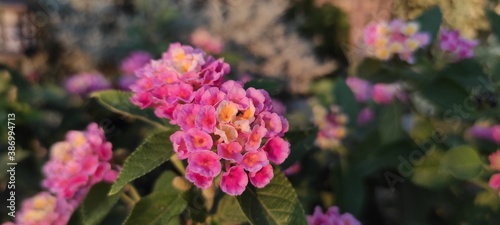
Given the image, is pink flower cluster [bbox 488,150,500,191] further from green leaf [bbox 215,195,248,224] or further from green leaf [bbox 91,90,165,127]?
green leaf [bbox 91,90,165,127]

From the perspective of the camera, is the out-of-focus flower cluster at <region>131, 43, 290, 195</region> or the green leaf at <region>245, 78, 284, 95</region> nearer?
the out-of-focus flower cluster at <region>131, 43, 290, 195</region>

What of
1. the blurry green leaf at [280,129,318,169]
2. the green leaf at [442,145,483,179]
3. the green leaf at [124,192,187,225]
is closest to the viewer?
the green leaf at [124,192,187,225]

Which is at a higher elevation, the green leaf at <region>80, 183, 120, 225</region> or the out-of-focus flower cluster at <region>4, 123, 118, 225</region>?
the out-of-focus flower cluster at <region>4, 123, 118, 225</region>

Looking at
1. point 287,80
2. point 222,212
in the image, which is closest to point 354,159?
point 222,212

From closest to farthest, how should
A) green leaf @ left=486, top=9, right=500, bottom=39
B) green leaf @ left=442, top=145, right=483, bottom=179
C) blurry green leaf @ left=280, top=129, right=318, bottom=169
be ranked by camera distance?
1. blurry green leaf @ left=280, top=129, right=318, bottom=169
2. green leaf @ left=442, top=145, right=483, bottom=179
3. green leaf @ left=486, top=9, right=500, bottom=39

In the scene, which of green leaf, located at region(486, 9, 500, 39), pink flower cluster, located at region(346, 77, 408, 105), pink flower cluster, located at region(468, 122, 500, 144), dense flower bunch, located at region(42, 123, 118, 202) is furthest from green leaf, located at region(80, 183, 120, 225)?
pink flower cluster, located at region(346, 77, 408, 105)

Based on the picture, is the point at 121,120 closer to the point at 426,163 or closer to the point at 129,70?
the point at 129,70
